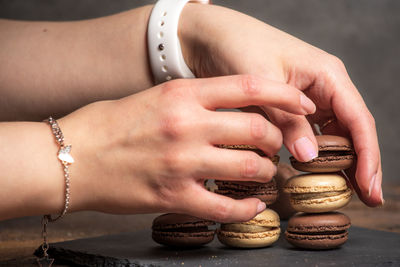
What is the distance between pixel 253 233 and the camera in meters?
0.98

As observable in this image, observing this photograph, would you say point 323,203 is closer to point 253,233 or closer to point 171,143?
point 253,233

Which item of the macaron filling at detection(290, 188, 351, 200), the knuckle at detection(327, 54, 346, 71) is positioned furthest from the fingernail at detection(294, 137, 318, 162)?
the knuckle at detection(327, 54, 346, 71)

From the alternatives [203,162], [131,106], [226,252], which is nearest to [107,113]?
[131,106]

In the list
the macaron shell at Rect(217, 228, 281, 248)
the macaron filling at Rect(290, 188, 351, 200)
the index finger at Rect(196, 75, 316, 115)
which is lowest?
the macaron shell at Rect(217, 228, 281, 248)

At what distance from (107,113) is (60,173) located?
4.5 inches

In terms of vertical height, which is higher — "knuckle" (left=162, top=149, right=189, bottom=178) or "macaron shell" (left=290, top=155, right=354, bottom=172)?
"knuckle" (left=162, top=149, right=189, bottom=178)

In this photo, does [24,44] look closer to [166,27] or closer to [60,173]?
[166,27]

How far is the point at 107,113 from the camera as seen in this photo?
79cm

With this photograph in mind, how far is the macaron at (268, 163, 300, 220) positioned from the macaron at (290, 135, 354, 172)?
27 cm

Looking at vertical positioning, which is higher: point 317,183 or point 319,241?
point 317,183

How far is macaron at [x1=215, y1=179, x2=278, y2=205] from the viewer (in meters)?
0.96

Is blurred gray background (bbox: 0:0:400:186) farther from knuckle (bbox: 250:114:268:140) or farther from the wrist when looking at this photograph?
knuckle (bbox: 250:114:268:140)

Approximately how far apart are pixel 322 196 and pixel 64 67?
2.49 ft

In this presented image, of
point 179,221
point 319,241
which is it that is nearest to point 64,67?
point 179,221
